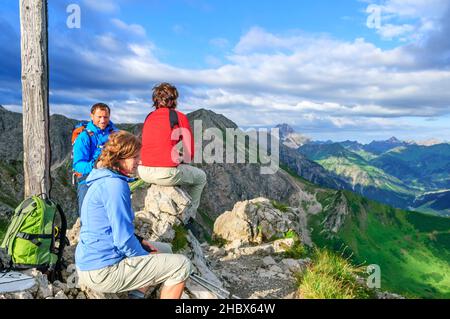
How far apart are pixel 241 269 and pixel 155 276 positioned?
6.53m

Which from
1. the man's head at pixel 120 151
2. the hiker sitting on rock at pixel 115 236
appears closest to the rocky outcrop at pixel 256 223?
the hiker sitting on rock at pixel 115 236

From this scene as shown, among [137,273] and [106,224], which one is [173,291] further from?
[106,224]

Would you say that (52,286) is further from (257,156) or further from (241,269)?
(257,156)

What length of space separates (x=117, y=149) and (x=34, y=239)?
9.66 ft

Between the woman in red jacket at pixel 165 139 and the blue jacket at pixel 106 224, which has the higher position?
the woman in red jacket at pixel 165 139

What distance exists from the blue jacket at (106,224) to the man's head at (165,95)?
3.25 m

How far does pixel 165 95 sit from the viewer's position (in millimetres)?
8641

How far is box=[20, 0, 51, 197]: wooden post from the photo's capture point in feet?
36.3

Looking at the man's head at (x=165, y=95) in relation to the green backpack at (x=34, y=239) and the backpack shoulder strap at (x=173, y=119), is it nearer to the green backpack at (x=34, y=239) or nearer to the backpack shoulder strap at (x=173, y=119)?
the backpack shoulder strap at (x=173, y=119)

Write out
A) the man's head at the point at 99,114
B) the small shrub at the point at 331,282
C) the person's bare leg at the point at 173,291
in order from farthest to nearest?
the man's head at the point at 99,114 < the small shrub at the point at 331,282 < the person's bare leg at the point at 173,291

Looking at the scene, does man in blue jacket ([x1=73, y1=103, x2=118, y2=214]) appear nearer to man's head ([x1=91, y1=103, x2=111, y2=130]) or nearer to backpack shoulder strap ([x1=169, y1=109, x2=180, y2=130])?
man's head ([x1=91, y1=103, x2=111, y2=130])

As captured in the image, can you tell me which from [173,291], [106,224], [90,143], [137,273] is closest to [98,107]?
[90,143]

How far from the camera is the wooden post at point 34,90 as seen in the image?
11.1m

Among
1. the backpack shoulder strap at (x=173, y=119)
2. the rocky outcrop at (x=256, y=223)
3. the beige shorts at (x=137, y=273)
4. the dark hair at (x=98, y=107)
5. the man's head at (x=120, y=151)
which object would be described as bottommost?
the rocky outcrop at (x=256, y=223)
